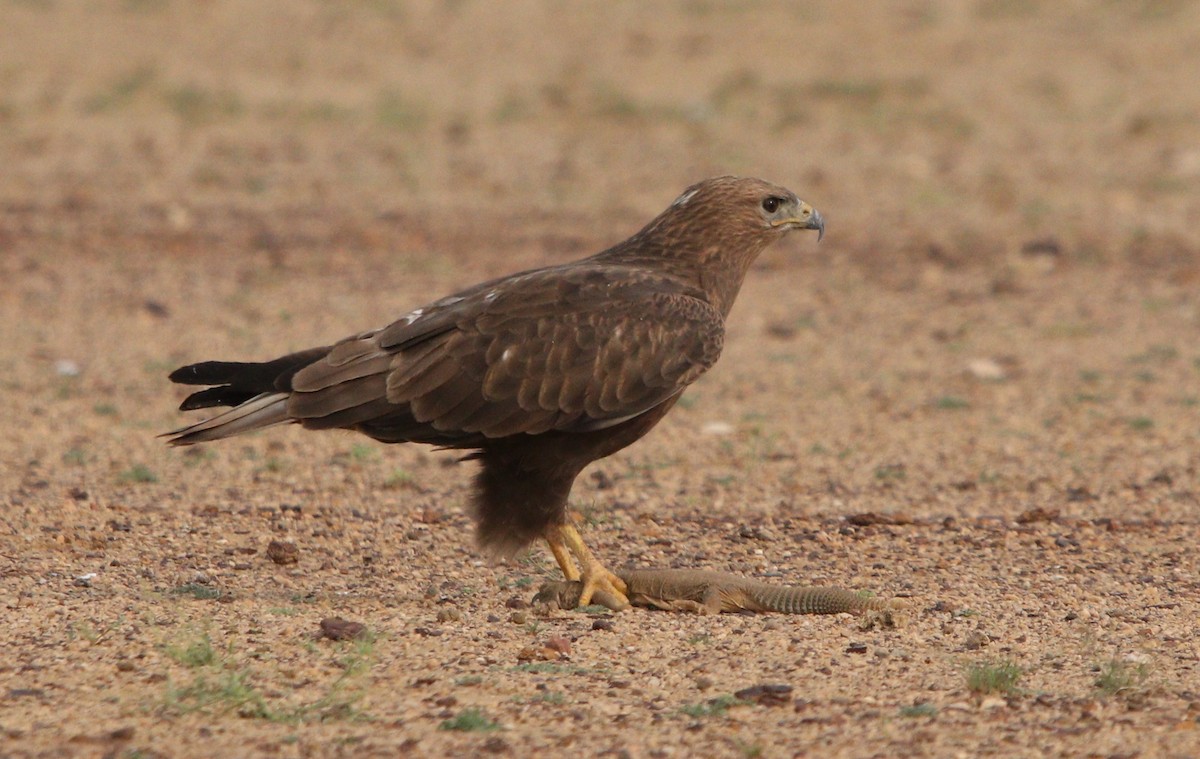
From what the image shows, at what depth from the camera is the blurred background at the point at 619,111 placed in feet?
53.4

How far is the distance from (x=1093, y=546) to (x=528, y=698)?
10.2ft

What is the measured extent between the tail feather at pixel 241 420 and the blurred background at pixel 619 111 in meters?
9.39

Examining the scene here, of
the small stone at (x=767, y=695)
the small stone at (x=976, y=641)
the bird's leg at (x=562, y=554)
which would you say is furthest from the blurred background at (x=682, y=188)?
the small stone at (x=767, y=695)

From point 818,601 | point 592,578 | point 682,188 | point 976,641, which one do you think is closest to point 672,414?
point 592,578

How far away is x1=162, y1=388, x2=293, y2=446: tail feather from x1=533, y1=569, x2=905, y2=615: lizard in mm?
1131

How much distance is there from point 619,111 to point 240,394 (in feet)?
43.7

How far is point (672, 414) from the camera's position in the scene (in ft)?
33.9

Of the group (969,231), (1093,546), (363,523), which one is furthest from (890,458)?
(969,231)

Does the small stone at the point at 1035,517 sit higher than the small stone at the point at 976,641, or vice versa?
the small stone at the point at 976,641

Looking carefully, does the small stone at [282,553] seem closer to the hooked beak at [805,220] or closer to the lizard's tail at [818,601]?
the lizard's tail at [818,601]

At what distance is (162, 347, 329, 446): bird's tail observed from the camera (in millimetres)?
6129

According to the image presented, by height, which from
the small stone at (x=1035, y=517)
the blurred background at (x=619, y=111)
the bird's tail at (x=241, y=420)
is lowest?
the small stone at (x=1035, y=517)

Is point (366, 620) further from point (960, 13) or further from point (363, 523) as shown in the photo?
point (960, 13)

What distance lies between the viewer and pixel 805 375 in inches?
448
